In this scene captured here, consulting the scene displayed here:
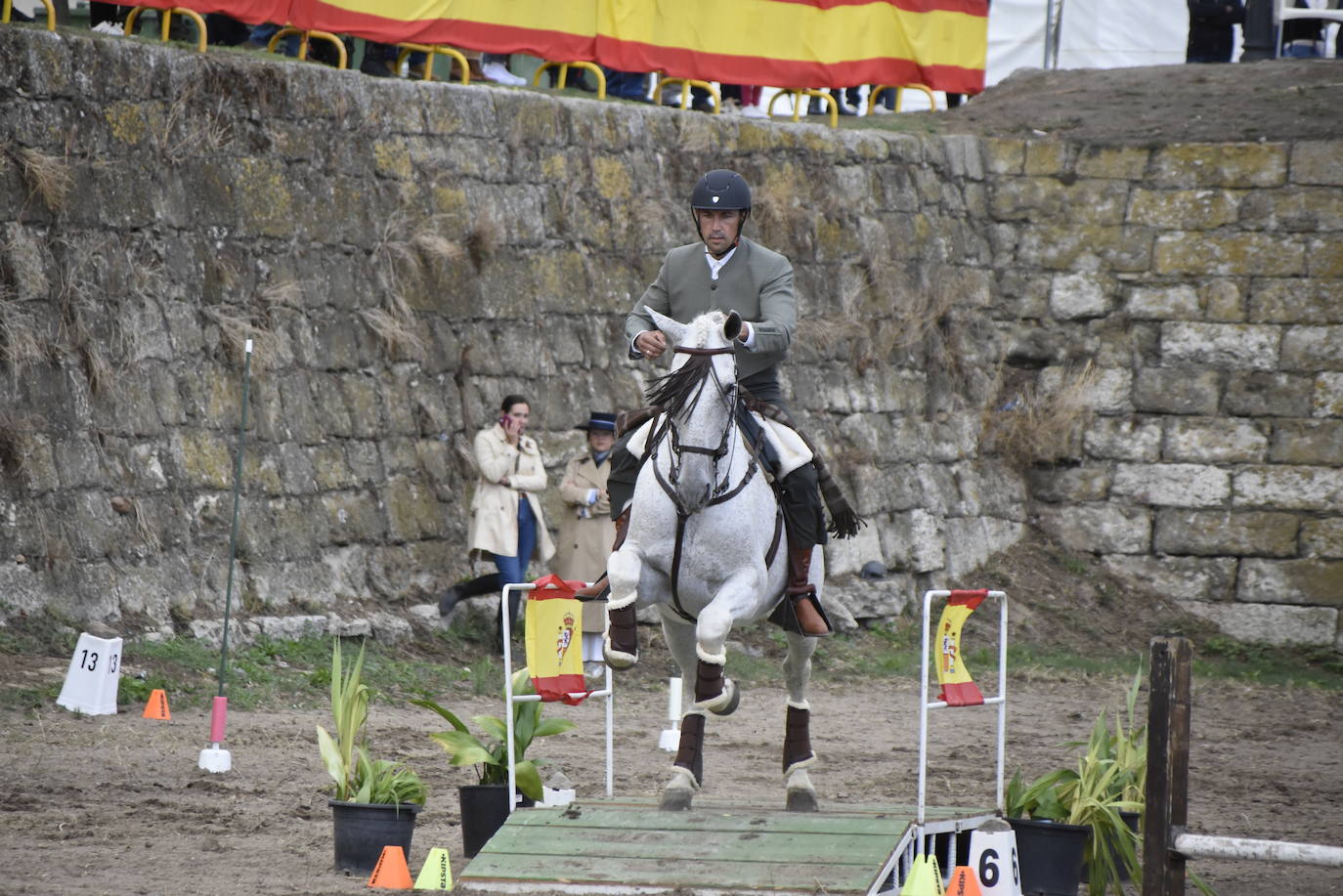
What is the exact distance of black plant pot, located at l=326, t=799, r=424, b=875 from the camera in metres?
6.92

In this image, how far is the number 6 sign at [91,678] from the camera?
9477mm

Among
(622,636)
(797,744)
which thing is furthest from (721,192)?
(797,744)

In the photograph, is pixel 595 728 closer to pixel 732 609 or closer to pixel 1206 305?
pixel 732 609

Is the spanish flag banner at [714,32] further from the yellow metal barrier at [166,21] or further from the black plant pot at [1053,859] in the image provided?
the black plant pot at [1053,859]

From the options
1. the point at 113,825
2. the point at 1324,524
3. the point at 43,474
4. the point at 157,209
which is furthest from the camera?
the point at 1324,524

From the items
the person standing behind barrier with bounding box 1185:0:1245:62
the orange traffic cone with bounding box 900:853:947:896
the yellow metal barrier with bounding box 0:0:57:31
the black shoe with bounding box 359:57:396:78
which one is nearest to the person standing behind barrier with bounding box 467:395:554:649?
the black shoe with bounding box 359:57:396:78

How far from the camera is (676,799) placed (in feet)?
23.5

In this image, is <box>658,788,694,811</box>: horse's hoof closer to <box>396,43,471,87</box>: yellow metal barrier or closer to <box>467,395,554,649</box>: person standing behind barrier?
<box>467,395,554,649</box>: person standing behind barrier

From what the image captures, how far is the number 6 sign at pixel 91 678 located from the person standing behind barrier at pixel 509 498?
3.13m

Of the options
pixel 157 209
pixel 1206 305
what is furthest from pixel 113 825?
pixel 1206 305

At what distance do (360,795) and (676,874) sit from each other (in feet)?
4.42

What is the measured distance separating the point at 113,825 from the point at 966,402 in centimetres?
1054

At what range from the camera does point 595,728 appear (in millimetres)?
11180

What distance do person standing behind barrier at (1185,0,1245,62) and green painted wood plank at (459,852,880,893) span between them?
1403 cm
